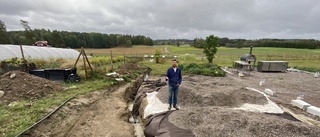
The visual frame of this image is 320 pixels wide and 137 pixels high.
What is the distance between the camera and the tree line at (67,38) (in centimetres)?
4197

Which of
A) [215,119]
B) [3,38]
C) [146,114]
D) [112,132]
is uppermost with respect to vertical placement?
[3,38]

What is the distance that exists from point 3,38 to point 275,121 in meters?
50.0

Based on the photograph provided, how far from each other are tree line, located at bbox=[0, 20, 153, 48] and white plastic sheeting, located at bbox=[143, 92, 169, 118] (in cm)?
4578

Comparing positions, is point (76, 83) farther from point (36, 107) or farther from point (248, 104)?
point (248, 104)

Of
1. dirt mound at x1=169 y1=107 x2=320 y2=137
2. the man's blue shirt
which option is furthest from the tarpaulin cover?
the man's blue shirt

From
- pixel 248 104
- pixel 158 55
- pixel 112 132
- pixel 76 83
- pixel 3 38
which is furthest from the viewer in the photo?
pixel 3 38

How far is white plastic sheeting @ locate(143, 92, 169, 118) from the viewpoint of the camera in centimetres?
495

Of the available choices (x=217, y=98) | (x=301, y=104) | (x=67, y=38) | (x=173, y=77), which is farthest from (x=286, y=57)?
(x=67, y=38)

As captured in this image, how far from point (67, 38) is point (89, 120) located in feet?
193

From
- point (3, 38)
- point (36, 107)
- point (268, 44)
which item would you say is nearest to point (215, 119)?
point (36, 107)

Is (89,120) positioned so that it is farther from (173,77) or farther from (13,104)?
(173,77)

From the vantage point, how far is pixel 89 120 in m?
5.09

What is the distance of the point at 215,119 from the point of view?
12.5ft

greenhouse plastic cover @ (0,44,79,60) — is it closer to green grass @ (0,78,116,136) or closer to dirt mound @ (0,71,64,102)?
dirt mound @ (0,71,64,102)
